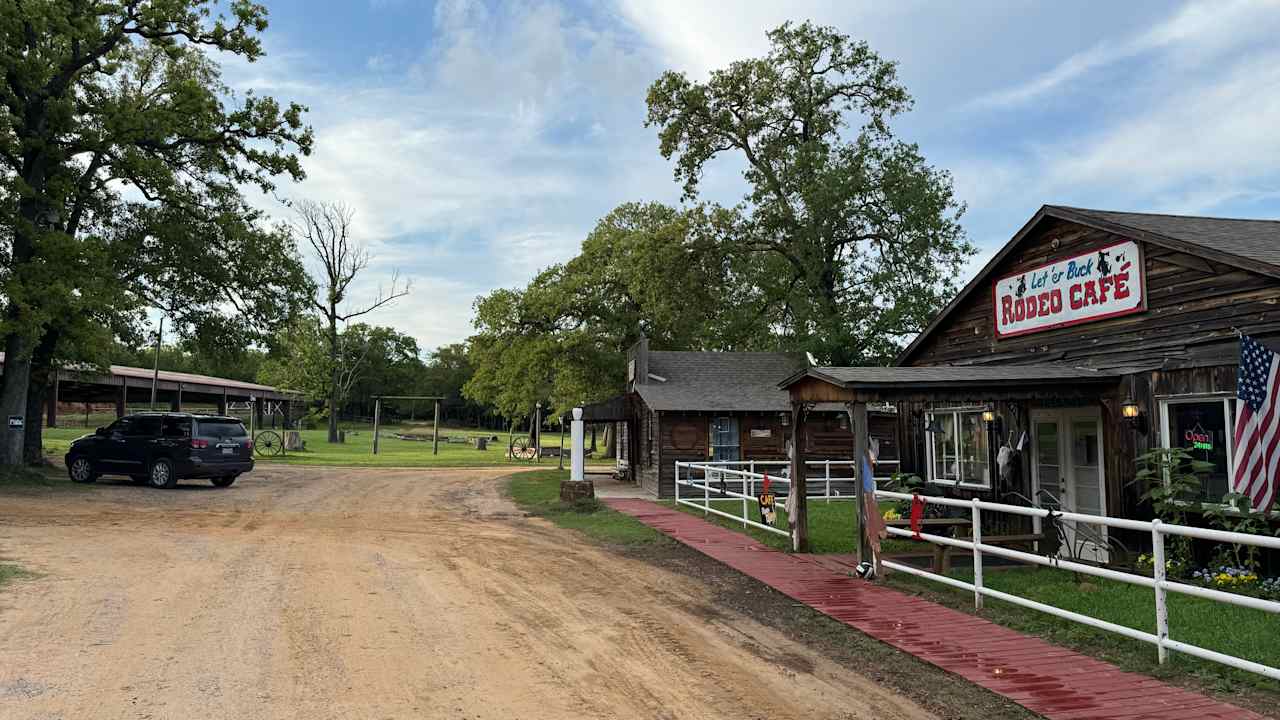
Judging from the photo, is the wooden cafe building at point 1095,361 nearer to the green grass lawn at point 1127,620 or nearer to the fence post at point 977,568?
the green grass lawn at point 1127,620

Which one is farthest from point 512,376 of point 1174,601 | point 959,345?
point 1174,601

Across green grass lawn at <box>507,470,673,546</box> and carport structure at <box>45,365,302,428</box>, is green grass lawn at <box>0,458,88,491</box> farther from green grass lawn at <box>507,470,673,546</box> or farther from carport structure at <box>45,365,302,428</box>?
green grass lawn at <box>507,470,673,546</box>

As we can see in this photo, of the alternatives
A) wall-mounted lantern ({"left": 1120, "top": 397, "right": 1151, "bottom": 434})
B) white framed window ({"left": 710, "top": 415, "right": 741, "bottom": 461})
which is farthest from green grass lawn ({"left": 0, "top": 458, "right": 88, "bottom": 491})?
wall-mounted lantern ({"left": 1120, "top": 397, "right": 1151, "bottom": 434})

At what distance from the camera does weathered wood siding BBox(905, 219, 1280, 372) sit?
369 inches

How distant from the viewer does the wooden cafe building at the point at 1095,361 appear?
962 cm

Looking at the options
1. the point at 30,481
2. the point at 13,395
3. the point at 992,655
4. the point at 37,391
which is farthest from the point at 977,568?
the point at 37,391

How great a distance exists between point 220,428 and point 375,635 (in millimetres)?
15849

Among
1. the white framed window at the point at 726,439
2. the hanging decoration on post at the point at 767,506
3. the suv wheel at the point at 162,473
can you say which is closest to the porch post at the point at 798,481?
the hanging decoration on post at the point at 767,506

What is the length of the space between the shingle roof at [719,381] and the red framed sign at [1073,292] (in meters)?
10.3

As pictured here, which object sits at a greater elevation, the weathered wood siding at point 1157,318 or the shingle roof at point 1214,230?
the shingle roof at point 1214,230

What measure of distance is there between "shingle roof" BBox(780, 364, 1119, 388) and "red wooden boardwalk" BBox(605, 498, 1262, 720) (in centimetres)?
234

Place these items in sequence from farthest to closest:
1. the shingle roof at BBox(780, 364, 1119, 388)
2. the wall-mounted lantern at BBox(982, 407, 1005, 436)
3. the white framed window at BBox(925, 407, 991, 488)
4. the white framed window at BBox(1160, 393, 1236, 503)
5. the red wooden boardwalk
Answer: the white framed window at BBox(925, 407, 991, 488) → the wall-mounted lantern at BBox(982, 407, 1005, 436) → the shingle roof at BBox(780, 364, 1119, 388) → the white framed window at BBox(1160, 393, 1236, 503) → the red wooden boardwalk

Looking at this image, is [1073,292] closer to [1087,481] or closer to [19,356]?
[1087,481]

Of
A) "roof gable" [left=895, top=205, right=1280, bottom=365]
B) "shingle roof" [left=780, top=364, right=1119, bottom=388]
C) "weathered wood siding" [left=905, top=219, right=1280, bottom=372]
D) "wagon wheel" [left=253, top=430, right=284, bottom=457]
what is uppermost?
"roof gable" [left=895, top=205, right=1280, bottom=365]
